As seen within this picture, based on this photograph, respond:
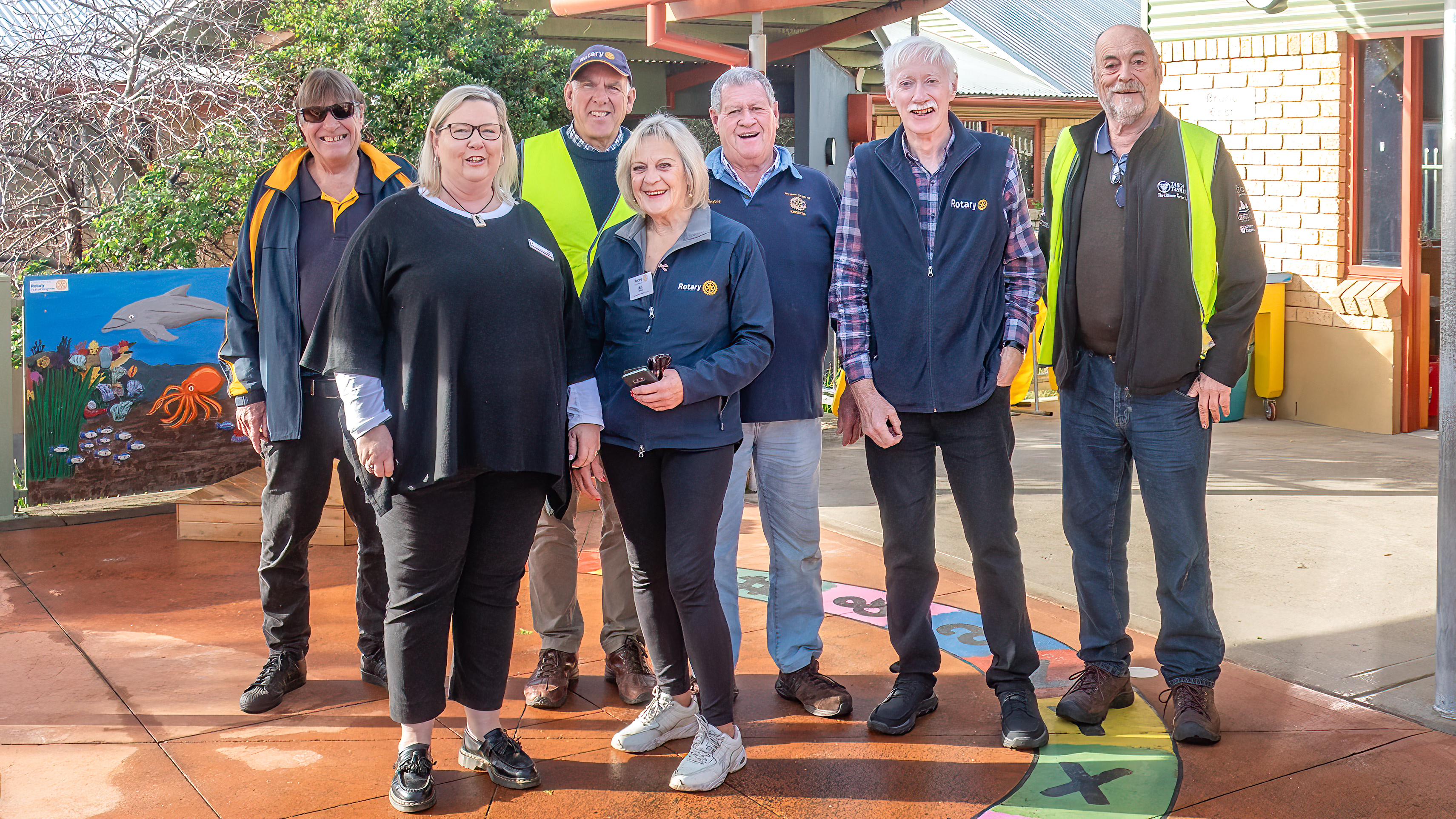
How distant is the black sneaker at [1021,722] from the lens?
370cm

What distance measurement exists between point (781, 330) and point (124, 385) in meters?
4.64

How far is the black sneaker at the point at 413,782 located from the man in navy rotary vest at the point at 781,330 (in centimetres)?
96

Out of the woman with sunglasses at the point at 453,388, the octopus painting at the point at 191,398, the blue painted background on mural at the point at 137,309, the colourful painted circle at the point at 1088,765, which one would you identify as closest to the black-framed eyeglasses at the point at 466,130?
the woman with sunglasses at the point at 453,388

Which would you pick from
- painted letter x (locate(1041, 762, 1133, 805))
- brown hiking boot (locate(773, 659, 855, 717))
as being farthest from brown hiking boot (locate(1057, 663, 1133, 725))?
brown hiking boot (locate(773, 659, 855, 717))

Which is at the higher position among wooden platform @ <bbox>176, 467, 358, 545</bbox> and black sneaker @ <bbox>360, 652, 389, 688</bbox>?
wooden platform @ <bbox>176, 467, 358, 545</bbox>

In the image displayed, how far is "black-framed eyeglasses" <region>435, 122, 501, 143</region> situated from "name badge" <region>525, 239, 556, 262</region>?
27 centimetres

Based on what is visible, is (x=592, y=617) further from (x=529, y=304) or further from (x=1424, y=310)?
(x=1424, y=310)

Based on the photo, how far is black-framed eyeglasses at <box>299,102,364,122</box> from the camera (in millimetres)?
4035

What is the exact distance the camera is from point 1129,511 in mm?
3949

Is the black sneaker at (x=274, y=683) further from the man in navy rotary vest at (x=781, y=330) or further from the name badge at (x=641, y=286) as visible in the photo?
the name badge at (x=641, y=286)

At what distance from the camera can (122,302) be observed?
692 centimetres

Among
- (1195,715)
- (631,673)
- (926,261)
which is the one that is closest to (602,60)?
(926,261)

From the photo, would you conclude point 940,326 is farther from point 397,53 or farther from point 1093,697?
point 397,53

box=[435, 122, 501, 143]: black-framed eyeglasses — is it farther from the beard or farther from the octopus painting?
the octopus painting
